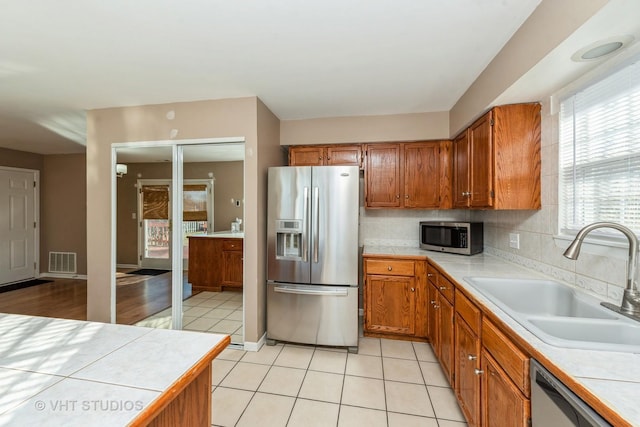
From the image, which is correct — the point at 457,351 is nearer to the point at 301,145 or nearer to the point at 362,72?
the point at 362,72

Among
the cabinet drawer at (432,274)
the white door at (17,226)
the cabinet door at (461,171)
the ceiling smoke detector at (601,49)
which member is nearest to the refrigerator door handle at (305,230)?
the cabinet drawer at (432,274)

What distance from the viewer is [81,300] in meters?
4.05

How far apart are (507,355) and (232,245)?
2.43 meters

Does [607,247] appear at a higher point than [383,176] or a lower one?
lower

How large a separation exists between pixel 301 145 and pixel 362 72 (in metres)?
1.29

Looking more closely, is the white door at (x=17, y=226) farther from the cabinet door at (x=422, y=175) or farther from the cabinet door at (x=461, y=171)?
the cabinet door at (x=461, y=171)

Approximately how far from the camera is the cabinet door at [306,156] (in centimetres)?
325

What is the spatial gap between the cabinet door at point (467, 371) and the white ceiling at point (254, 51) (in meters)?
1.80

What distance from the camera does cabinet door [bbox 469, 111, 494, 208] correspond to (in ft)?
6.99

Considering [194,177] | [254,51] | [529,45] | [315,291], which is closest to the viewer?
[529,45]

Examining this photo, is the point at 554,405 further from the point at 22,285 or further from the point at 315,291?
the point at 22,285

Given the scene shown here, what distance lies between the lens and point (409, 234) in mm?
3445

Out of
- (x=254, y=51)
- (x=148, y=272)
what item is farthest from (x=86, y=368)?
(x=148, y=272)

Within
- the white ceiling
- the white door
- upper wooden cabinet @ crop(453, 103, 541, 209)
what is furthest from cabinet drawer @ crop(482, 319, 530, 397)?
the white door
